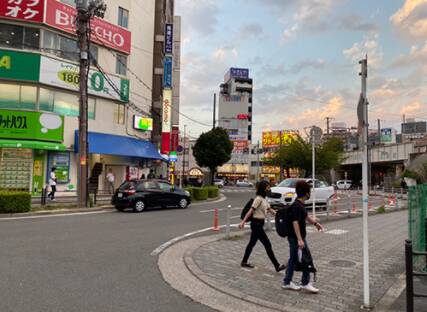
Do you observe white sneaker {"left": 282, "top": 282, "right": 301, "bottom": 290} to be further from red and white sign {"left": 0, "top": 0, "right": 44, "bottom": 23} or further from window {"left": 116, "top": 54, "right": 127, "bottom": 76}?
window {"left": 116, "top": 54, "right": 127, "bottom": 76}

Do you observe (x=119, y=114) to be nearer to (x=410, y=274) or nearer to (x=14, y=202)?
(x=14, y=202)

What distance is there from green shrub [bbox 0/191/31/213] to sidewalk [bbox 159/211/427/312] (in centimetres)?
865

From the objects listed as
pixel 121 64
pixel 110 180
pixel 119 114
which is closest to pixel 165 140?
pixel 119 114

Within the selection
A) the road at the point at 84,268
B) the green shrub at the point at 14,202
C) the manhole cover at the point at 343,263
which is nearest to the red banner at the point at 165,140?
the green shrub at the point at 14,202

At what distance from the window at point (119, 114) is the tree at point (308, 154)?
75.4ft

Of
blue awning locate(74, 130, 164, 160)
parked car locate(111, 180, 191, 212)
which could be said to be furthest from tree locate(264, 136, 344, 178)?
parked car locate(111, 180, 191, 212)

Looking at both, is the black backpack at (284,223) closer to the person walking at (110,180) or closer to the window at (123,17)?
the person walking at (110,180)

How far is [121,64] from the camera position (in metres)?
28.8

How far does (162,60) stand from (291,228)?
3128cm

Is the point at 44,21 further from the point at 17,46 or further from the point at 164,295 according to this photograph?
the point at 164,295

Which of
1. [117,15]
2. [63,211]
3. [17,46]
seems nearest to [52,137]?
[17,46]

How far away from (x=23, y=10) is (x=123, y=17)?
25.5 feet

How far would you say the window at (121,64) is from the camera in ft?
93.5

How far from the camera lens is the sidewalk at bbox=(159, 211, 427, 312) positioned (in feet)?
19.1
